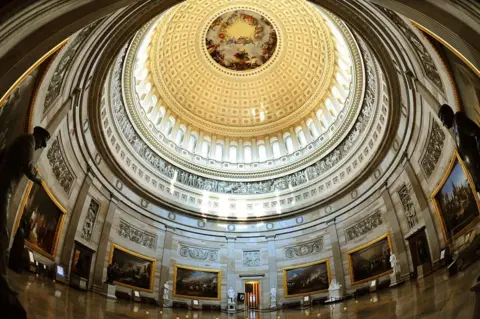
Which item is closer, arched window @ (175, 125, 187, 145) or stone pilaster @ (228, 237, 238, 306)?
stone pilaster @ (228, 237, 238, 306)

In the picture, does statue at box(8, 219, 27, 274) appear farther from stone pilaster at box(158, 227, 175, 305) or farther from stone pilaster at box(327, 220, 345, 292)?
stone pilaster at box(327, 220, 345, 292)

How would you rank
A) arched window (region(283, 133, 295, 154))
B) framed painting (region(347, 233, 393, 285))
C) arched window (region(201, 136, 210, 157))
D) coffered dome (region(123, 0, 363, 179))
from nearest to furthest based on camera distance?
framed painting (region(347, 233, 393, 285)), coffered dome (region(123, 0, 363, 179)), arched window (region(283, 133, 295, 154)), arched window (region(201, 136, 210, 157))

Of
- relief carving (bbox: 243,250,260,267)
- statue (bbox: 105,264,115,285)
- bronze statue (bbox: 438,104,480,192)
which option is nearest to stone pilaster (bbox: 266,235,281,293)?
relief carving (bbox: 243,250,260,267)

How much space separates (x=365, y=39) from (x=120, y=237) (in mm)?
16086

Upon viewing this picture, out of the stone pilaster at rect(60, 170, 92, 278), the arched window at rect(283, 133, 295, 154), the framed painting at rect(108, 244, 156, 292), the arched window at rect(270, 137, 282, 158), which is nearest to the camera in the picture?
the stone pilaster at rect(60, 170, 92, 278)

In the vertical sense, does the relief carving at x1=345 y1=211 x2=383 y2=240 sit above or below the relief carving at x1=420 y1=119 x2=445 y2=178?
below

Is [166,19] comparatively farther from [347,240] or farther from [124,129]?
[347,240]

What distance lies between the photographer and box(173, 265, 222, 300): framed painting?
838 inches

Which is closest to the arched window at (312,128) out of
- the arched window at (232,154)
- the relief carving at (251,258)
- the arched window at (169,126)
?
the arched window at (232,154)

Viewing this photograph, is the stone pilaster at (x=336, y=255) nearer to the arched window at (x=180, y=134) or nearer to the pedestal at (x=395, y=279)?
the pedestal at (x=395, y=279)

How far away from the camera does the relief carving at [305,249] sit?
22244mm

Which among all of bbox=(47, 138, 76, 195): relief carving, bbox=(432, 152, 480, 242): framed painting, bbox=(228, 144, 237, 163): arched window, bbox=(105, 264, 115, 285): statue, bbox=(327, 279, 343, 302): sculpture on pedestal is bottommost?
bbox=(327, 279, 343, 302): sculpture on pedestal

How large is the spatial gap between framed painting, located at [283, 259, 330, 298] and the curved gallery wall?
9 cm

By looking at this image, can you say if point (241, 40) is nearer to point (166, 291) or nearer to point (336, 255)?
point (336, 255)
